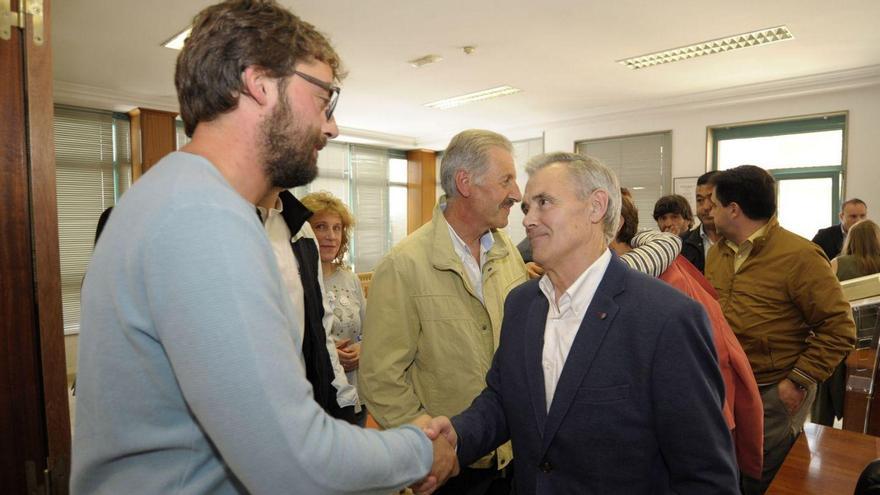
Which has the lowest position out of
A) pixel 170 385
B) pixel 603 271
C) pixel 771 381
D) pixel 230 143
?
pixel 771 381

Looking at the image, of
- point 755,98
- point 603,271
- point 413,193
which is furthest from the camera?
point 413,193

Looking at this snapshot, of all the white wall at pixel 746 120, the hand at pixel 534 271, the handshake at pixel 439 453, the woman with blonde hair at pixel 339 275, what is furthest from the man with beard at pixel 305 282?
the white wall at pixel 746 120

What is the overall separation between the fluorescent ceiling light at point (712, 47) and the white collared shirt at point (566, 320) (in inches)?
176

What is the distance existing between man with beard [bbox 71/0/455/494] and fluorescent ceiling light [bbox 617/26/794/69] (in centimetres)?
508

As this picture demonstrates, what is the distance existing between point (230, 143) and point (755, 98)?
7327 mm

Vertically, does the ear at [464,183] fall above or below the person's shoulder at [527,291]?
above

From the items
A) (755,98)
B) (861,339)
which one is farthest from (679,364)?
(755,98)

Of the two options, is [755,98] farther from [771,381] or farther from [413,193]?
[413,193]

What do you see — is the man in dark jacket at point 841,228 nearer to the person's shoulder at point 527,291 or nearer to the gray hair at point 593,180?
the gray hair at point 593,180

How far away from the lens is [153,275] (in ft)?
2.30

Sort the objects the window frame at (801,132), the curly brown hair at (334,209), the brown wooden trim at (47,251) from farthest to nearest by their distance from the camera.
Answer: the window frame at (801,132)
the curly brown hair at (334,209)
the brown wooden trim at (47,251)

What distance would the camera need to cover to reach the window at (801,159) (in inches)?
247

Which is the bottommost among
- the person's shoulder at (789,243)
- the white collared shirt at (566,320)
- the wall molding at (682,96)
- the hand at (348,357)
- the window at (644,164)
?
the hand at (348,357)

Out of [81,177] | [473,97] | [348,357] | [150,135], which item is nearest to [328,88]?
[348,357]
